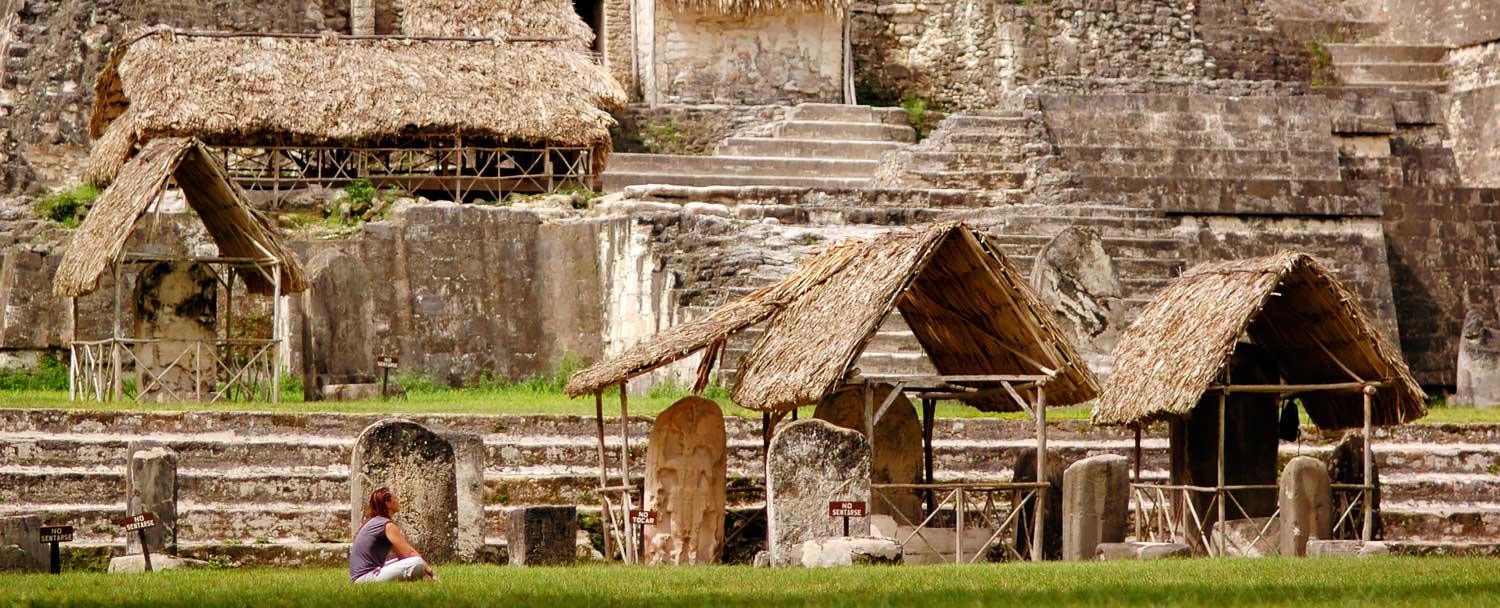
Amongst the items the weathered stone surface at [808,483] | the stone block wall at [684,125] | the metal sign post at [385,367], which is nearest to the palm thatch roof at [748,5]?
the stone block wall at [684,125]

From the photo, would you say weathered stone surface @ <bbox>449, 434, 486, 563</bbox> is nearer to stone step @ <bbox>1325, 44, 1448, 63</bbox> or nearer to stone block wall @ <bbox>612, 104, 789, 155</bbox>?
stone block wall @ <bbox>612, 104, 789, 155</bbox>

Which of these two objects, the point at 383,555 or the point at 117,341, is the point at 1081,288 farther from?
the point at 383,555

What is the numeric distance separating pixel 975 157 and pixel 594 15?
772 cm

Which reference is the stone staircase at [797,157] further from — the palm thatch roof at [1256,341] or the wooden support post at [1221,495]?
the wooden support post at [1221,495]

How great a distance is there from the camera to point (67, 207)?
29.9m

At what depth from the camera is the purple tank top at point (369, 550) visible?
15.0 meters

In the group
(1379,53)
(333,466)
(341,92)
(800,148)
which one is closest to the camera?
(333,466)

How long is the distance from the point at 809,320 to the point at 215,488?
4579 millimetres

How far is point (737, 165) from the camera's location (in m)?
31.3

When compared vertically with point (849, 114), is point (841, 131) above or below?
below

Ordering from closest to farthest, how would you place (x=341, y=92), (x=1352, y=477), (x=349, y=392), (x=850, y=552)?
1. (x=850, y=552)
2. (x=1352, y=477)
3. (x=349, y=392)
4. (x=341, y=92)

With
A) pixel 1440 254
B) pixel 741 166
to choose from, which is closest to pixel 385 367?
pixel 741 166

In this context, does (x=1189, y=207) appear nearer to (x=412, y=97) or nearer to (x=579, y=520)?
(x=412, y=97)

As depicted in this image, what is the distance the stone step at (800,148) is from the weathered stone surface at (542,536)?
1515 cm
